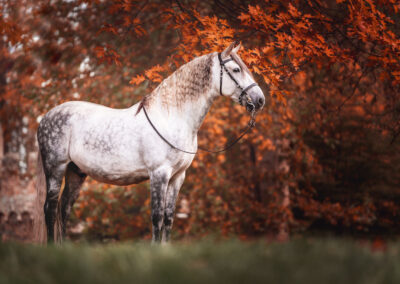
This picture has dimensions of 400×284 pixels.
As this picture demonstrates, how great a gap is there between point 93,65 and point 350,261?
22.5 feet

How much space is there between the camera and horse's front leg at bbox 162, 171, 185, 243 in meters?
3.82

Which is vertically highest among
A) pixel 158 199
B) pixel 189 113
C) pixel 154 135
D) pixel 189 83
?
pixel 189 83

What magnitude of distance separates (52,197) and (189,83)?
1.95 m

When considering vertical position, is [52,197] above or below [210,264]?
below

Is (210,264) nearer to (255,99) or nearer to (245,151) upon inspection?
(255,99)

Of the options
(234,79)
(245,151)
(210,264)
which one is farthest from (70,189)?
(245,151)

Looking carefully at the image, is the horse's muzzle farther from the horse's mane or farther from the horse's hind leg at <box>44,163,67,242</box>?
the horse's hind leg at <box>44,163,67,242</box>

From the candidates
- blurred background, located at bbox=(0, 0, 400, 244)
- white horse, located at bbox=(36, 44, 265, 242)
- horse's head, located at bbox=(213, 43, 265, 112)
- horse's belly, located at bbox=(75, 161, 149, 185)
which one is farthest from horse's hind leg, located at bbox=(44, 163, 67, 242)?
blurred background, located at bbox=(0, 0, 400, 244)

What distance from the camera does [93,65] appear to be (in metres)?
7.66

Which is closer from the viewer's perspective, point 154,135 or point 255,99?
point 255,99

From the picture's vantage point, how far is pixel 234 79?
365cm

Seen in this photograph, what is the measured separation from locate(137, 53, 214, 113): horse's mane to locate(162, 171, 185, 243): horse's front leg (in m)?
0.81

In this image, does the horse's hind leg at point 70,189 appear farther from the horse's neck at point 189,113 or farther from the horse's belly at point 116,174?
the horse's neck at point 189,113

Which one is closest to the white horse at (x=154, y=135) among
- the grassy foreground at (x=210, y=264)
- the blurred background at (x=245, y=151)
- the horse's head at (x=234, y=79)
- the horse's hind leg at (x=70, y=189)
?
the horse's head at (x=234, y=79)
